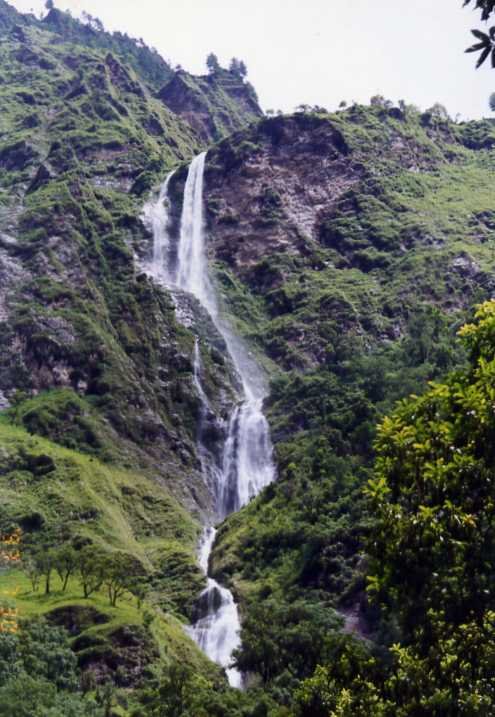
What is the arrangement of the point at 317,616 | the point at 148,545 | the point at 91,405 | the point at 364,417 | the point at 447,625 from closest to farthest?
the point at 447,625 → the point at 317,616 → the point at 148,545 → the point at 364,417 → the point at 91,405

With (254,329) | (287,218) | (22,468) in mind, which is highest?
(287,218)

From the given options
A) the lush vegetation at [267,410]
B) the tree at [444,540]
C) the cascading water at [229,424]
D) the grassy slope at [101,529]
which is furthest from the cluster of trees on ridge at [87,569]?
the tree at [444,540]

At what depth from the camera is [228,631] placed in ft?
157

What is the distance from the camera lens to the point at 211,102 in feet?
566

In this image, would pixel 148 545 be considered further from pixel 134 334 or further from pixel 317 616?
pixel 134 334

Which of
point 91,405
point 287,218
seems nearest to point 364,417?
point 91,405

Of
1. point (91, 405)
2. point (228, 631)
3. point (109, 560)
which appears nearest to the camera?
point (109, 560)

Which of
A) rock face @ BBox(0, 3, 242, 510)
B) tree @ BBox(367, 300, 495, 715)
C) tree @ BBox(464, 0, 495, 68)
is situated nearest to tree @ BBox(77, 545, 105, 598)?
rock face @ BBox(0, 3, 242, 510)

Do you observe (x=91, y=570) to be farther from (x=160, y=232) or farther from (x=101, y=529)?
(x=160, y=232)

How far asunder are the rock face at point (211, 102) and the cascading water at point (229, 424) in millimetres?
45630

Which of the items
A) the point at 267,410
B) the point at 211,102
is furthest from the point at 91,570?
the point at 211,102

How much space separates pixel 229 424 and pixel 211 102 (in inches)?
4631

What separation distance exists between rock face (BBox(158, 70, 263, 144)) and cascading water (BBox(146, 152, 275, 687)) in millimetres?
45630

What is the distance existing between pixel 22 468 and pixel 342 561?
25.2 m
